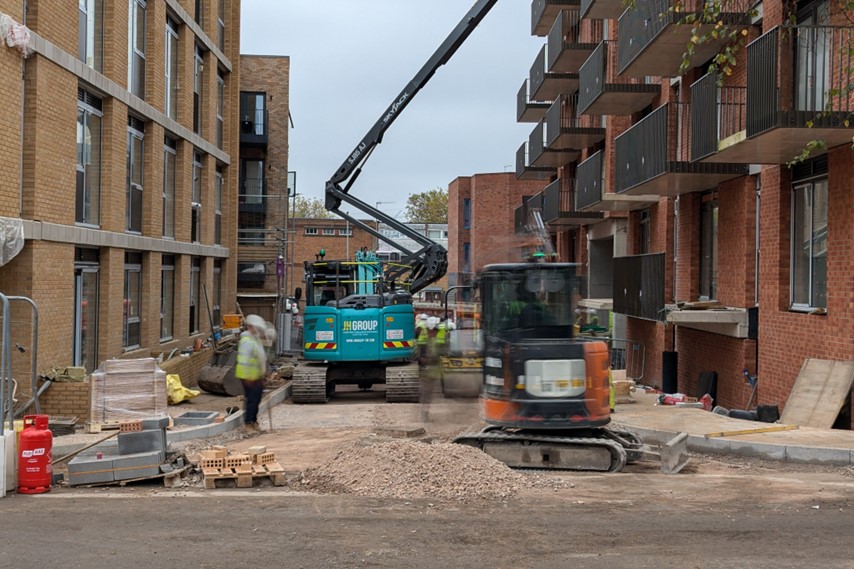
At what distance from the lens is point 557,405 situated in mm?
12086

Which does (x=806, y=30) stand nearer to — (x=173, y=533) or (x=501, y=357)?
(x=501, y=357)

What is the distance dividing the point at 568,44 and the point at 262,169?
552 inches

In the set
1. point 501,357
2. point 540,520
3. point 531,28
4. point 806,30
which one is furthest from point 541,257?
point 531,28

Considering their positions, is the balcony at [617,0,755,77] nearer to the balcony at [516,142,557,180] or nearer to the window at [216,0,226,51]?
the window at [216,0,226,51]

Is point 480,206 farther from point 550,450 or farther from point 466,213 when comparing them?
point 550,450

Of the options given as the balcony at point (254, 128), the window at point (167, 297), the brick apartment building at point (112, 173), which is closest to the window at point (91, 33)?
the brick apartment building at point (112, 173)

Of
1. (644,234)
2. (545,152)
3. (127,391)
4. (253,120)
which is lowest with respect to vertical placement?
(127,391)

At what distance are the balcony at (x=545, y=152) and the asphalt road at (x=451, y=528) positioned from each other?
2308cm

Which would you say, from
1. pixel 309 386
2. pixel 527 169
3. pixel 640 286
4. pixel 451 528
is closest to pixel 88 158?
pixel 309 386

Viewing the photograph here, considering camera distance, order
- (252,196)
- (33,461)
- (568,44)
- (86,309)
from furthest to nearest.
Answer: (252,196), (568,44), (86,309), (33,461)

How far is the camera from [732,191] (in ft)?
60.9

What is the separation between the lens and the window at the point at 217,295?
3006cm

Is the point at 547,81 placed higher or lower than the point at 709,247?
higher

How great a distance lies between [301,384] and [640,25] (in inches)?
393
